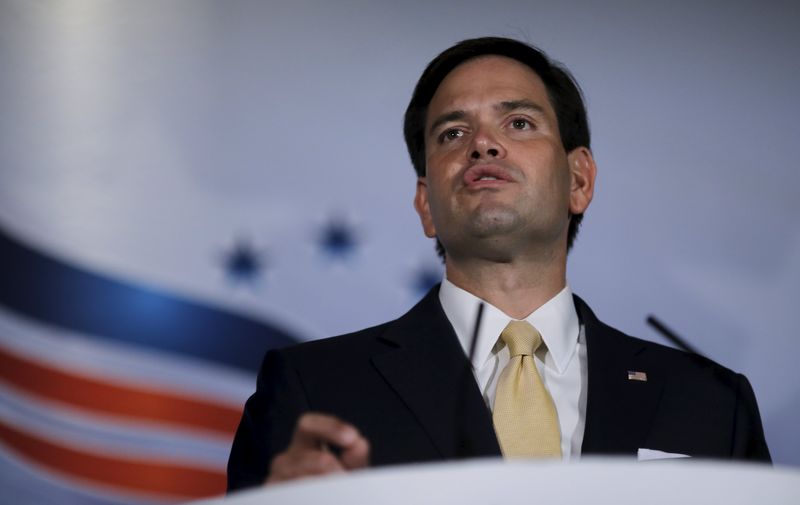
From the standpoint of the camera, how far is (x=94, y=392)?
2.16m

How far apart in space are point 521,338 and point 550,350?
0.18 feet

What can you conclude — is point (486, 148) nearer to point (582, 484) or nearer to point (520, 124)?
point (520, 124)

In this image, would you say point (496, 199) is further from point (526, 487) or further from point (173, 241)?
point (526, 487)

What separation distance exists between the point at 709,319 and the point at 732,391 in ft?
2.22

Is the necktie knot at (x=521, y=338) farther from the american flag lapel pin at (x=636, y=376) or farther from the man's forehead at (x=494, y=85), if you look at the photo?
the man's forehead at (x=494, y=85)

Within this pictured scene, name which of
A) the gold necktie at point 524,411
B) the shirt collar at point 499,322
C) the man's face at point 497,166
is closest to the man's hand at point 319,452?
the gold necktie at point 524,411

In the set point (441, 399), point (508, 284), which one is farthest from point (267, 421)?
point (508, 284)

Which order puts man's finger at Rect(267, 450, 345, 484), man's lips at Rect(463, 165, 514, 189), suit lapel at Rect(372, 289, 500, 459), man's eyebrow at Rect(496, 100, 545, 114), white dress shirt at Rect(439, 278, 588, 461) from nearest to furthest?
man's finger at Rect(267, 450, 345, 484) → suit lapel at Rect(372, 289, 500, 459) → white dress shirt at Rect(439, 278, 588, 461) → man's lips at Rect(463, 165, 514, 189) → man's eyebrow at Rect(496, 100, 545, 114)

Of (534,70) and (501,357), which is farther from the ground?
(534,70)

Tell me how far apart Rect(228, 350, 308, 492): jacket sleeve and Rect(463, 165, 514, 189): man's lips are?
387 millimetres

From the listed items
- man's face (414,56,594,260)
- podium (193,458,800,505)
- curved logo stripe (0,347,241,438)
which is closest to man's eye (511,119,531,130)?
man's face (414,56,594,260)

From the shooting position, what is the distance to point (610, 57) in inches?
98.4

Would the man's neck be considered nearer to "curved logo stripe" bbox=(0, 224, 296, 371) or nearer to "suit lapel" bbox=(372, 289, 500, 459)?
"suit lapel" bbox=(372, 289, 500, 459)

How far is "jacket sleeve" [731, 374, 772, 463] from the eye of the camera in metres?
1.62
